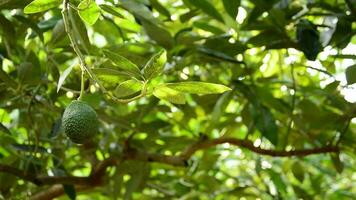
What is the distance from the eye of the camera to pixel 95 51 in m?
0.87

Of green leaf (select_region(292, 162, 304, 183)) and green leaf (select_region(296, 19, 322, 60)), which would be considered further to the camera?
green leaf (select_region(292, 162, 304, 183))

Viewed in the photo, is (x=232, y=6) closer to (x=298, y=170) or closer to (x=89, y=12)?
(x=89, y=12)

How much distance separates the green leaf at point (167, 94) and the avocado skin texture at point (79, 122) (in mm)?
69

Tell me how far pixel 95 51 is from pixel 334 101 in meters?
0.42

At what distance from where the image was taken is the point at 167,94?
565 mm

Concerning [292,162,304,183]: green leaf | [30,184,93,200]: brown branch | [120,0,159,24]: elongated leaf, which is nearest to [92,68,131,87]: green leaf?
[120,0,159,24]: elongated leaf

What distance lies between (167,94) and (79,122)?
9 cm

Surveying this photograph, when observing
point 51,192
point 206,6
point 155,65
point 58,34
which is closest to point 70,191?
point 51,192

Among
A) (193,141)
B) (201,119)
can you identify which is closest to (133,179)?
(193,141)

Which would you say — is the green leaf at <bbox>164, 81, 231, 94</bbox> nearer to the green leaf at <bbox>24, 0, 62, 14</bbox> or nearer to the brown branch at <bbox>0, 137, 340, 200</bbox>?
the green leaf at <bbox>24, 0, 62, 14</bbox>

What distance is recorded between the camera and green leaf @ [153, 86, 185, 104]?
56 centimetres

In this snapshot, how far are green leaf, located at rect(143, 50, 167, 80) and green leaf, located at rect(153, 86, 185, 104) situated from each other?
0.02 meters

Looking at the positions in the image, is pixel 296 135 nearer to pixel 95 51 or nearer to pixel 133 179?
pixel 133 179

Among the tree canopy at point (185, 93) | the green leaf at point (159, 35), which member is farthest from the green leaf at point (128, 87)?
the green leaf at point (159, 35)
